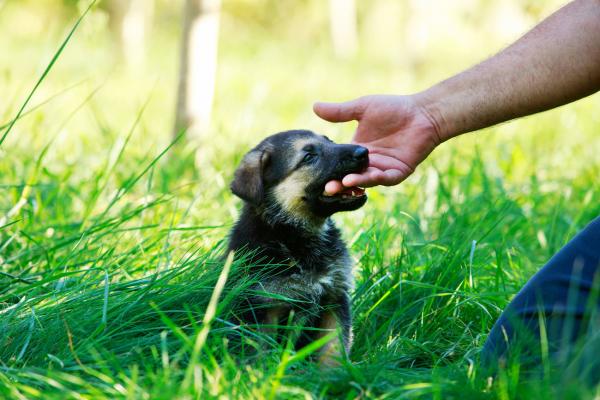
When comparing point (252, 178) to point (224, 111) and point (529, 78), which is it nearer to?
point (529, 78)

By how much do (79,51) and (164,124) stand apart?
5.02 meters

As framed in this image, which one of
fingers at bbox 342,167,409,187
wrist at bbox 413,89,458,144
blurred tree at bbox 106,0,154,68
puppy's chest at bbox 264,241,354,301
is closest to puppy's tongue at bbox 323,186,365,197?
fingers at bbox 342,167,409,187

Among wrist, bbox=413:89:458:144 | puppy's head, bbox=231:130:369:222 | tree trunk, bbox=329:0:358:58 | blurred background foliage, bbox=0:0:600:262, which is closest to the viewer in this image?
wrist, bbox=413:89:458:144

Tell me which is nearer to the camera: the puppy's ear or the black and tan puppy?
the black and tan puppy

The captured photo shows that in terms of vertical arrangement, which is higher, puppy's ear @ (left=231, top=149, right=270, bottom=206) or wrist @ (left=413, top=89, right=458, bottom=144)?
wrist @ (left=413, top=89, right=458, bottom=144)

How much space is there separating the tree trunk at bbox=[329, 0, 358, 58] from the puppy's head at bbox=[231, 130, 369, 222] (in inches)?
685

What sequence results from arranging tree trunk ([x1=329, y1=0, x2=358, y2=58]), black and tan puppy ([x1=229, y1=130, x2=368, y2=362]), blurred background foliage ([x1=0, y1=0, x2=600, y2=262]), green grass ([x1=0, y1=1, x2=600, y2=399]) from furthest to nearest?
tree trunk ([x1=329, y1=0, x2=358, y2=58])
blurred background foliage ([x1=0, y1=0, x2=600, y2=262])
black and tan puppy ([x1=229, y1=130, x2=368, y2=362])
green grass ([x1=0, y1=1, x2=600, y2=399])

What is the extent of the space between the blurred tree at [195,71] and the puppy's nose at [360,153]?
3.02m

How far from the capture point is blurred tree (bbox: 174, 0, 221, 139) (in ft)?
20.4

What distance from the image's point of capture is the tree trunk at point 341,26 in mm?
22203

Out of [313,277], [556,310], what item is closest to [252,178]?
[313,277]

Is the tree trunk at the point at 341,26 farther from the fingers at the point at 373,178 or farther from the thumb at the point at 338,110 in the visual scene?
the fingers at the point at 373,178

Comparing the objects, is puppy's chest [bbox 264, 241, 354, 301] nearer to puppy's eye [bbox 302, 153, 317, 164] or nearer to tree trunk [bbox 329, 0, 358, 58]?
puppy's eye [bbox 302, 153, 317, 164]

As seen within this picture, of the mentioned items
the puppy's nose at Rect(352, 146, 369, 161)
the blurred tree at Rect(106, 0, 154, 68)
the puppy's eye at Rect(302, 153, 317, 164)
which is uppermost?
the blurred tree at Rect(106, 0, 154, 68)
